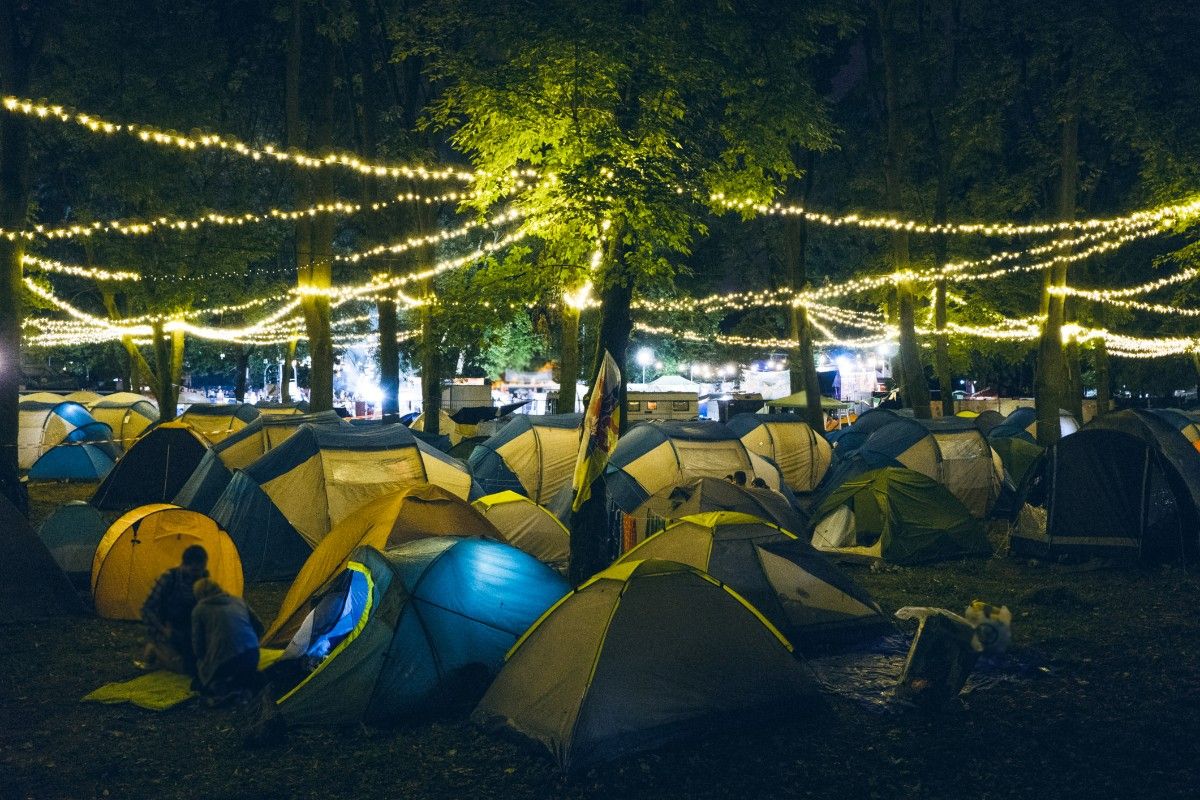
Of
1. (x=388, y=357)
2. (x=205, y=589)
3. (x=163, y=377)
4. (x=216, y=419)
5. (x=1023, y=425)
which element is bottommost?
(x=205, y=589)

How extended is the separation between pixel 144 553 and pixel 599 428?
5353 mm

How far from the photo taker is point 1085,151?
2769 centimetres

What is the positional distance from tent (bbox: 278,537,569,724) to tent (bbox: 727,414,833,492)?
44.8 ft

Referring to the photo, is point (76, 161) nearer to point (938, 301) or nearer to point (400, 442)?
point (400, 442)

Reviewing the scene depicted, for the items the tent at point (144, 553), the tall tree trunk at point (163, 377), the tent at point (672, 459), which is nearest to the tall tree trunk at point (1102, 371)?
the tent at point (672, 459)

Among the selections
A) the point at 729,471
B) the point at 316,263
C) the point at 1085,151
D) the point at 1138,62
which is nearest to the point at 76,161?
the point at 316,263

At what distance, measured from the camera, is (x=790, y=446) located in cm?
2117

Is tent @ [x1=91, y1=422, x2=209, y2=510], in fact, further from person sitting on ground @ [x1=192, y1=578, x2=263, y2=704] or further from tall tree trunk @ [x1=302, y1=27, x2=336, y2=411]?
person sitting on ground @ [x1=192, y1=578, x2=263, y2=704]

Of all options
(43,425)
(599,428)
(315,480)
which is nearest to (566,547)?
(315,480)

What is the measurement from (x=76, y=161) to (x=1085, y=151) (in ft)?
101

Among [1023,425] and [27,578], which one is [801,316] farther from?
[27,578]

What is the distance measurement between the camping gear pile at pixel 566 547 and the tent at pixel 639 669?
0.02 meters

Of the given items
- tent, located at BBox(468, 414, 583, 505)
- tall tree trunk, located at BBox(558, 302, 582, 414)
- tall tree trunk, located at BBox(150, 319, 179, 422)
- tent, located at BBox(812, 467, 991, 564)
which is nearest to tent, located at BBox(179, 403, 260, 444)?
tall tree trunk, located at BBox(150, 319, 179, 422)

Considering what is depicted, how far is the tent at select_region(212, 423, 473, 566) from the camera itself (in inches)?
465
